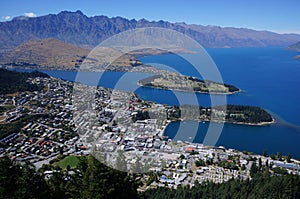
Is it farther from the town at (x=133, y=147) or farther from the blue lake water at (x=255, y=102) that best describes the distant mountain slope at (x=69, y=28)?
the town at (x=133, y=147)

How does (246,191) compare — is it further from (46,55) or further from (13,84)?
(46,55)

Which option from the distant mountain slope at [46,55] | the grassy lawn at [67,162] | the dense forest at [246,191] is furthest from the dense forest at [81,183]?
the distant mountain slope at [46,55]

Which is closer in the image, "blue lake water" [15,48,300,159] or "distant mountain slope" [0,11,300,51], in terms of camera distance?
"blue lake water" [15,48,300,159]

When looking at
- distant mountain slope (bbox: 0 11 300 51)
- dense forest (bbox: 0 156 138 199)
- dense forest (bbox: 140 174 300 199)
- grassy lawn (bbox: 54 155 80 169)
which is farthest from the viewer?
distant mountain slope (bbox: 0 11 300 51)

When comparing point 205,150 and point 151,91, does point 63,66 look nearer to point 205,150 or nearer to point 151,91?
point 151,91

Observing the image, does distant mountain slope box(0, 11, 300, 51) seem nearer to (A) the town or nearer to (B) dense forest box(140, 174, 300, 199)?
(A) the town

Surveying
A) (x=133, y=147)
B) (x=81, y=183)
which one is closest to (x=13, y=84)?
(x=133, y=147)

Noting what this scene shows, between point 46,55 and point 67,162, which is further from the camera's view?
point 46,55

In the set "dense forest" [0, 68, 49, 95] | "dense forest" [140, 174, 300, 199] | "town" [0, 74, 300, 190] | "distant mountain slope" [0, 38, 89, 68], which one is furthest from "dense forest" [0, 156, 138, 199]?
"distant mountain slope" [0, 38, 89, 68]
